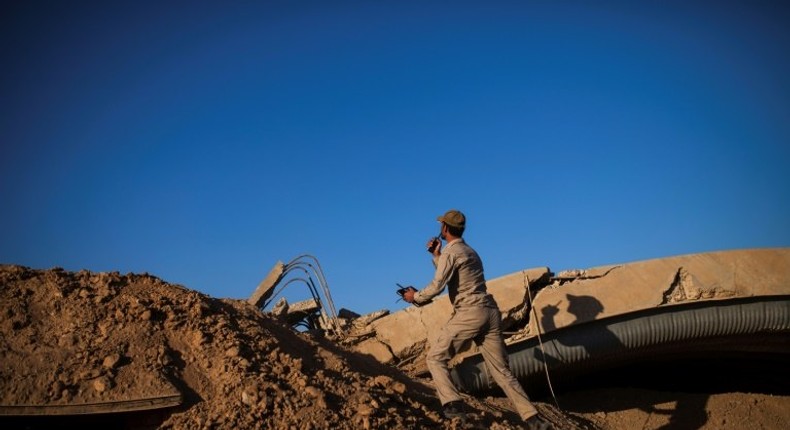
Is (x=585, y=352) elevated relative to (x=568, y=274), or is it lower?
lower

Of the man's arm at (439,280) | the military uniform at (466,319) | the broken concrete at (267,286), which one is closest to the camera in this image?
the military uniform at (466,319)

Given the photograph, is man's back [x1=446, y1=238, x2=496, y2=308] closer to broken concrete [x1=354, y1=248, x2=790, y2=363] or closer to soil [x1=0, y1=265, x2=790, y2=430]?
soil [x1=0, y1=265, x2=790, y2=430]

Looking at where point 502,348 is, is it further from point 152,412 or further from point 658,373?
point 658,373

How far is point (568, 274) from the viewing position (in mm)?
6543

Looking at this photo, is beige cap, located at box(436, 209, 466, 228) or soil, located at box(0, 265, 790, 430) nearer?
soil, located at box(0, 265, 790, 430)

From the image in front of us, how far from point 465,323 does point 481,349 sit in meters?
0.29

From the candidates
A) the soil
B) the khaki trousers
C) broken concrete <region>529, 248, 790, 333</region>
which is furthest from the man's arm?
broken concrete <region>529, 248, 790, 333</region>

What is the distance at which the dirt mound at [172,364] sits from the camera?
12.1ft

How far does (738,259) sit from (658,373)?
1.77 metres

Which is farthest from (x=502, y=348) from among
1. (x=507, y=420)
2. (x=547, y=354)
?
(x=547, y=354)

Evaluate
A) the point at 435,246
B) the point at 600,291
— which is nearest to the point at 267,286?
the point at 435,246

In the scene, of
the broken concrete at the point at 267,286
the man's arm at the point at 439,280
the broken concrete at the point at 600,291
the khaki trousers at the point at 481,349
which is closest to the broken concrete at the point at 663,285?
the broken concrete at the point at 600,291

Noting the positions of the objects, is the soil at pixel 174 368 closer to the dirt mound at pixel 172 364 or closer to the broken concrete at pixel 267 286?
the dirt mound at pixel 172 364

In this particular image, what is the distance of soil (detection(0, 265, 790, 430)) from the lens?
3.64 m
